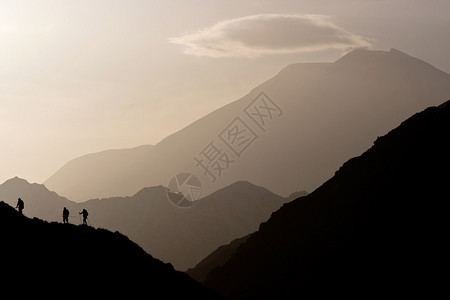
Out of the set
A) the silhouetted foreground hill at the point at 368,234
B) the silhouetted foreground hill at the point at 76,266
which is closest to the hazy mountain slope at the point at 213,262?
the silhouetted foreground hill at the point at 368,234

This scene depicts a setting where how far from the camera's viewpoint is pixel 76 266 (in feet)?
134

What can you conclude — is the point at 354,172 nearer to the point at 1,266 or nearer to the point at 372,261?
the point at 372,261

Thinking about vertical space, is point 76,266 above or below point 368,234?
above

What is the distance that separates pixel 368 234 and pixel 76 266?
51922 mm

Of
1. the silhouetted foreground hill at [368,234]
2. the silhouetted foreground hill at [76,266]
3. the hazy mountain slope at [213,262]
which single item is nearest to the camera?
the silhouetted foreground hill at [76,266]

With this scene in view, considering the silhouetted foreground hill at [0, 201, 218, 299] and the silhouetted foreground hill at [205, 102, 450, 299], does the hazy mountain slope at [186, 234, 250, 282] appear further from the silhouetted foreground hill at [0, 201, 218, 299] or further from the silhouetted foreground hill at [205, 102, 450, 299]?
the silhouetted foreground hill at [0, 201, 218, 299]

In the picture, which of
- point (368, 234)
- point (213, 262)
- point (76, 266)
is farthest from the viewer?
point (213, 262)

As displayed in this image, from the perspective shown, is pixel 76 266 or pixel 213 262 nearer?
pixel 76 266

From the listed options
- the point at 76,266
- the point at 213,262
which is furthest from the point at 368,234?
the point at 213,262

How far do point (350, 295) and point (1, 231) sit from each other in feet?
158

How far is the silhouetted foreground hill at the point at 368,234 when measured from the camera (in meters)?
72.5

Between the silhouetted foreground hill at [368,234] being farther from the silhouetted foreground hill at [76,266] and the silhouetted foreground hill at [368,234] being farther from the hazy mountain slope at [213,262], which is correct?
the silhouetted foreground hill at [76,266]

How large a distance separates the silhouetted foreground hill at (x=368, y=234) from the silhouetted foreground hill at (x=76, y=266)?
3184 centimetres

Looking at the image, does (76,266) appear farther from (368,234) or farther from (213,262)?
(213,262)
